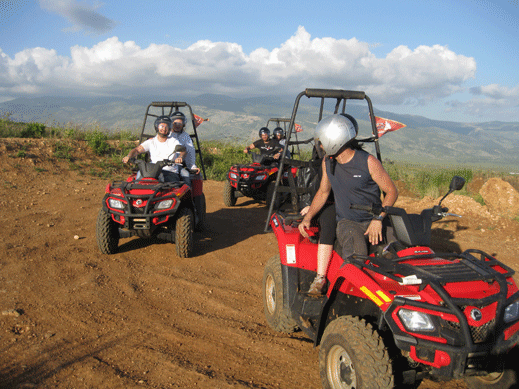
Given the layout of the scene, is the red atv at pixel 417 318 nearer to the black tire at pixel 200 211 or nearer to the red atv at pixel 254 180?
the black tire at pixel 200 211

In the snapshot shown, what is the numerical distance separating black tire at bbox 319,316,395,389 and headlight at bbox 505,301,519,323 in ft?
2.22

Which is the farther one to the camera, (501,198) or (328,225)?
(501,198)

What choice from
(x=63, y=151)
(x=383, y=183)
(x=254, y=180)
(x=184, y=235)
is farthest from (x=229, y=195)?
(x=383, y=183)

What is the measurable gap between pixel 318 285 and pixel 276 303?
564mm

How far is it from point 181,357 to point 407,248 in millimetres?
1891

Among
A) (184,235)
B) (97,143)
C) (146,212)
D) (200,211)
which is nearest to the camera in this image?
(146,212)

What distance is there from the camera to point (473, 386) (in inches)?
101

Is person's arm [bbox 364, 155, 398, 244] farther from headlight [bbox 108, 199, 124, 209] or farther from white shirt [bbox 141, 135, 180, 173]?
white shirt [bbox 141, 135, 180, 173]

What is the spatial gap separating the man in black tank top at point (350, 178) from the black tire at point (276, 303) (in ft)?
2.57

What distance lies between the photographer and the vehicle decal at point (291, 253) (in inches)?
137

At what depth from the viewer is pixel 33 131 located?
44.7 ft

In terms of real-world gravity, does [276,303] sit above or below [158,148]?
below

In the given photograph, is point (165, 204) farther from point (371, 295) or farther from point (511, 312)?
point (511, 312)

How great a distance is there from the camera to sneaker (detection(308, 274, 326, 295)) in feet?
10.4
